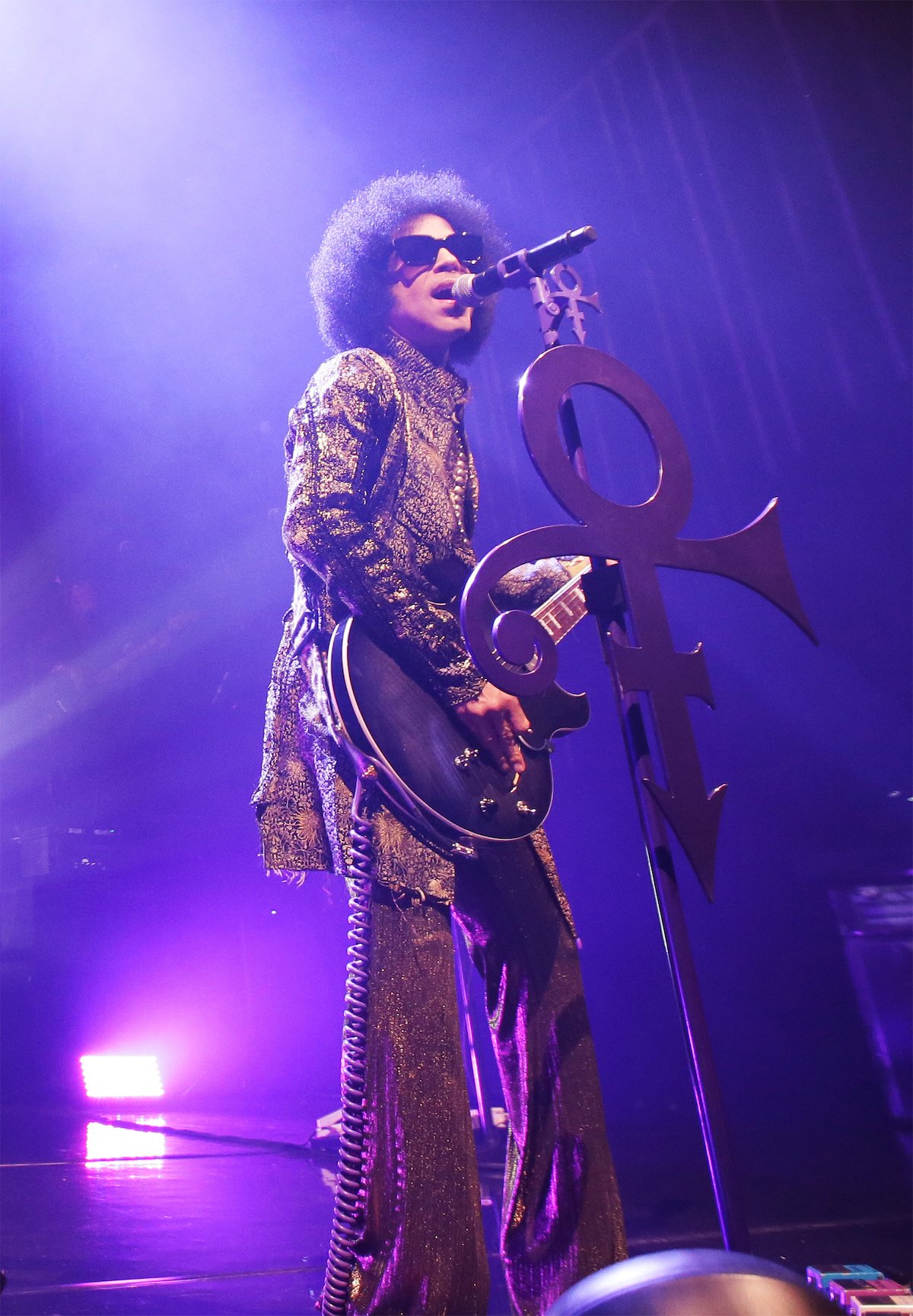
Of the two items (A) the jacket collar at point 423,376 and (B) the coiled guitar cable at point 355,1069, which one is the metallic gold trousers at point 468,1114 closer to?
(B) the coiled guitar cable at point 355,1069

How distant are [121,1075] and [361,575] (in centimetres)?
366

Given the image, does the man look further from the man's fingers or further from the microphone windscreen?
the microphone windscreen

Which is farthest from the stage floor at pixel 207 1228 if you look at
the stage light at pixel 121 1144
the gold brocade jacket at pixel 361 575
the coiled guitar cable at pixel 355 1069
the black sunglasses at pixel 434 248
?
the black sunglasses at pixel 434 248

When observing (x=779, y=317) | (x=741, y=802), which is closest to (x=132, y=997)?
(x=741, y=802)

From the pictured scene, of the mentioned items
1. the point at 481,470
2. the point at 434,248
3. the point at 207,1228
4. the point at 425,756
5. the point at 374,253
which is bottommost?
the point at 207,1228

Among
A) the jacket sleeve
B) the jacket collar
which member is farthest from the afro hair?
the jacket sleeve

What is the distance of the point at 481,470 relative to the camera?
475cm

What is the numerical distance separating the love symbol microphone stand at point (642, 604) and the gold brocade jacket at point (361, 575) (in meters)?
0.34

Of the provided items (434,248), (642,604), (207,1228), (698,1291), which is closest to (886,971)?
(207,1228)

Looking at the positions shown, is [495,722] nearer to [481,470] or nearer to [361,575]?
[361,575]

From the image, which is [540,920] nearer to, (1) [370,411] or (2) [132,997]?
(1) [370,411]

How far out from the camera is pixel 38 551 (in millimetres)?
4324

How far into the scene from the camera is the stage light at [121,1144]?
317 centimetres

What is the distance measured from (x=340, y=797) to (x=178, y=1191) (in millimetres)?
1734
